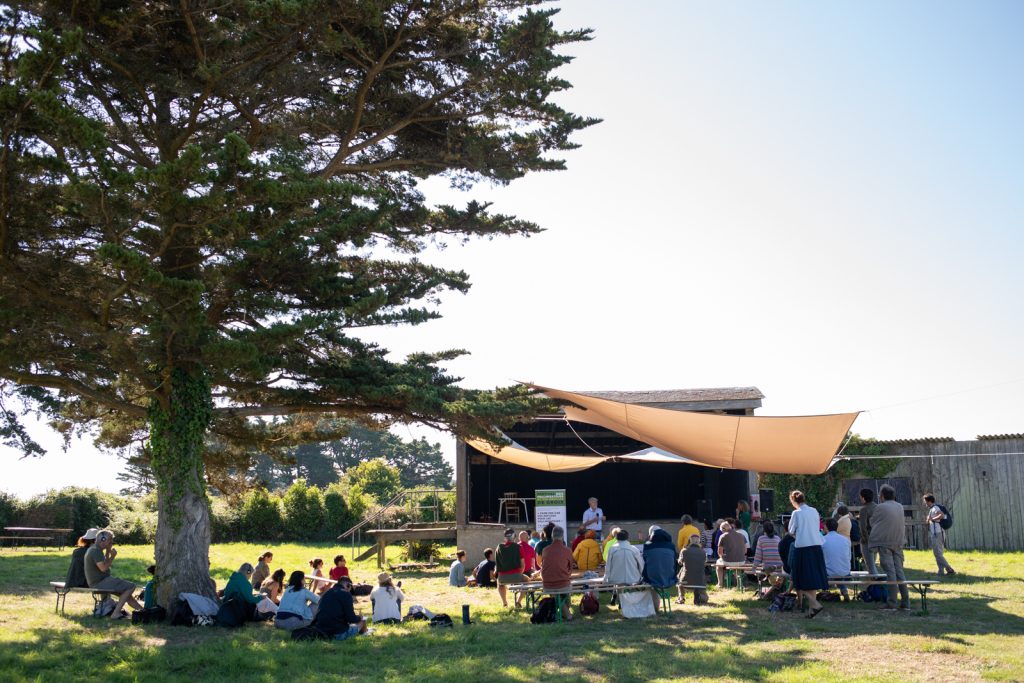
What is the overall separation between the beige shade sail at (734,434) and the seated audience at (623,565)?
3.07 m

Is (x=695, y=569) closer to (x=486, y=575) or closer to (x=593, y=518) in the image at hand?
(x=593, y=518)

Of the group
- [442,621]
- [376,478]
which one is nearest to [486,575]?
[442,621]

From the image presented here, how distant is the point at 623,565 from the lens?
32.3 ft

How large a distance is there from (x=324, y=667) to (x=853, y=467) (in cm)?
1491

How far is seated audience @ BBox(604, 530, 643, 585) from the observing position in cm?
984

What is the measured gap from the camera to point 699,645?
7895mm

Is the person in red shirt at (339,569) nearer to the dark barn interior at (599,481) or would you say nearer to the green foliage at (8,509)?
the dark barn interior at (599,481)

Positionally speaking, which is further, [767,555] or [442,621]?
[767,555]

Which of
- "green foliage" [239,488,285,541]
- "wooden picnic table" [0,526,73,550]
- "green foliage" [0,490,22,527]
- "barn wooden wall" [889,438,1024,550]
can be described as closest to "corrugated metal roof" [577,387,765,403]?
"barn wooden wall" [889,438,1024,550]

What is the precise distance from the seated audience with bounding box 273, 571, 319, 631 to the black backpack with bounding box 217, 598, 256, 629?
545 mm

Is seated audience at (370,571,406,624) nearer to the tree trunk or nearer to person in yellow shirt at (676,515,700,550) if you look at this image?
the tree trunk

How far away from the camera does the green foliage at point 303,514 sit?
1008 inches

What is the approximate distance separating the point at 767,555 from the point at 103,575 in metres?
7.98

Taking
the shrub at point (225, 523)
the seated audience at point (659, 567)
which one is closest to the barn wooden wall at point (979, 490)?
the seated audience at point (659, 567)
